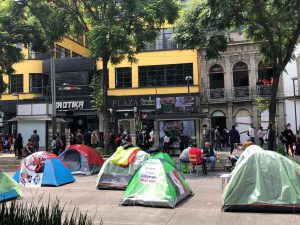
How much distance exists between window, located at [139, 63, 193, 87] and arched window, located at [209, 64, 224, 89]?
6.54ft

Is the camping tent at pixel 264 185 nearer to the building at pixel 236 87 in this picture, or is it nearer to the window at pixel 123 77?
the building at pixel 236 87

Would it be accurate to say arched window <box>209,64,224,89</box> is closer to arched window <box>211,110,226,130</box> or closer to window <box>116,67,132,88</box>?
arched window <box>211,110,226,130</box>

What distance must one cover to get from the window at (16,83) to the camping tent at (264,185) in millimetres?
35000

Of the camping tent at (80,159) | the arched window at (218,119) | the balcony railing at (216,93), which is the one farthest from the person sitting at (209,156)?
the balcony railing at (216,93)

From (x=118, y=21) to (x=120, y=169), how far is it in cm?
1036

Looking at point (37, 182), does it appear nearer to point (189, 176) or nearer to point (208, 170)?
point (189, 176)

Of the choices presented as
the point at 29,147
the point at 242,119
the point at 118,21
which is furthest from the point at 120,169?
the point at 242,119

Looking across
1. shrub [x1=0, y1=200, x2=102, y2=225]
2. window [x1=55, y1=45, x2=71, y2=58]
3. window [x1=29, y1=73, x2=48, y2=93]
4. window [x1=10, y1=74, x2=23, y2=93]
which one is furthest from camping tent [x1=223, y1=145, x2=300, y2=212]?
window [x1=10, y1=74, x2=23, y2=93]

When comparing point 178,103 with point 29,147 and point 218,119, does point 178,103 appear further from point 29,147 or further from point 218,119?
point 29,147

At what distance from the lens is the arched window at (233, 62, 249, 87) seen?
1419 inches

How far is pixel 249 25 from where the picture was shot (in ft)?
59.8

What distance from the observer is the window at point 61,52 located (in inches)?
1625

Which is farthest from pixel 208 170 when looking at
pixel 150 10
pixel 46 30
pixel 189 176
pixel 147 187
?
pixel 46 30

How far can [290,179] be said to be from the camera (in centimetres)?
905
